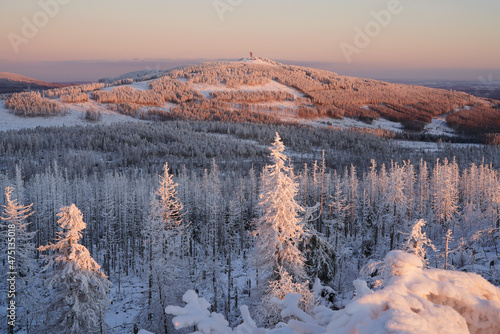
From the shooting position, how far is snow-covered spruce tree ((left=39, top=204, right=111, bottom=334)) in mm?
18016

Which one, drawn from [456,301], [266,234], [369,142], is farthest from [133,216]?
[369,142]

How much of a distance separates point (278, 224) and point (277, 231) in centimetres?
41

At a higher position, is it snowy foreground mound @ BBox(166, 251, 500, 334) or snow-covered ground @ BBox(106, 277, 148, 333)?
snowy foreground mound @ BBox(166, 251, 500, 334)

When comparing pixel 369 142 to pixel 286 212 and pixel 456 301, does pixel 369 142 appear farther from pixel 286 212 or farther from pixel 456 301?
pixel 456 301

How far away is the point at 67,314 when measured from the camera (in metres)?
18.6

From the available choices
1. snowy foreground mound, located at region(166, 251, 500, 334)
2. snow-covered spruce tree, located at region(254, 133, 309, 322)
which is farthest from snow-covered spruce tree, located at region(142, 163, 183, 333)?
snowy foreground mound, located at region(166, 251, 500, 334)

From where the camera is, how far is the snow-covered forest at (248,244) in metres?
13.5

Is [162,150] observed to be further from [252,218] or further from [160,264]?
[160,264]

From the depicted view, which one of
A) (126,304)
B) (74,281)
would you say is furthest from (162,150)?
(74,281)

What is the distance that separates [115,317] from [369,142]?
177 meters

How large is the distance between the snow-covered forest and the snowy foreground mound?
0.06 ft

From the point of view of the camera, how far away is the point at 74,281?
1822 centimetres

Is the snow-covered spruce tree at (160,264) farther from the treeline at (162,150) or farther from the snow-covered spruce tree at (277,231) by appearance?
the treeline at (162,150)

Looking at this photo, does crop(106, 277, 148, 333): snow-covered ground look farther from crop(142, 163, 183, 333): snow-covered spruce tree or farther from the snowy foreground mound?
the snowy foreground mound
